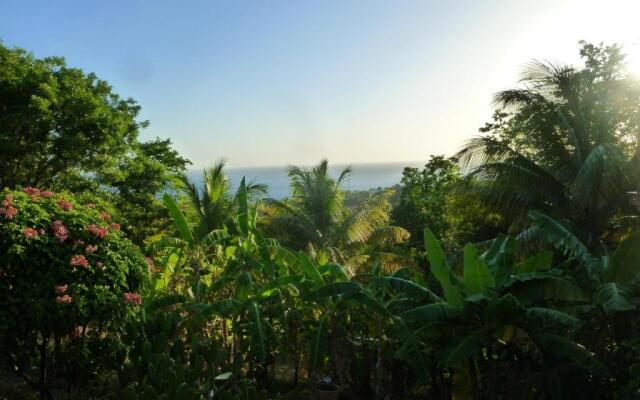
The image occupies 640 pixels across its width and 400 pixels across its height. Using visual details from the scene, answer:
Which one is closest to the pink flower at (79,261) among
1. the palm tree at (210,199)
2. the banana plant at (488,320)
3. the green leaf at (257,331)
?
the green leaf at (257,331)

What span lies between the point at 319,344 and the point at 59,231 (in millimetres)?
3564

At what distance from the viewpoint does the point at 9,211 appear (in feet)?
19.6

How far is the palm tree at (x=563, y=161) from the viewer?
10.8 meters

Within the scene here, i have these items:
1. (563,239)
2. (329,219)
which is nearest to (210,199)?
(329,219)

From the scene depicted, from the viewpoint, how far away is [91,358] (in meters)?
6.36

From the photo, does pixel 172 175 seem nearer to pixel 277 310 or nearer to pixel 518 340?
pixel 277 310

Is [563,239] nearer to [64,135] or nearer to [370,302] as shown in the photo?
[370,302]

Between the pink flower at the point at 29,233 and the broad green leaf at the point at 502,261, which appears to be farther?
the broad green leaf at the point at 502,261

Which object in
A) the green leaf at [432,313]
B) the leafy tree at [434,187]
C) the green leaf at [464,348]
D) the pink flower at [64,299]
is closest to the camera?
the pink flower at [64,299]

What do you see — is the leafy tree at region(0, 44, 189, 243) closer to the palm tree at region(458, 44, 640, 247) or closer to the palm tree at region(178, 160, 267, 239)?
Answer: the palm tree at region(178, 160, 267, 239)

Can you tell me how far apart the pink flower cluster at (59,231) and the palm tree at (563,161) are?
28.0 feet

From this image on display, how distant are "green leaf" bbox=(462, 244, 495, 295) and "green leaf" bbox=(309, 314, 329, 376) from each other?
6.55ft

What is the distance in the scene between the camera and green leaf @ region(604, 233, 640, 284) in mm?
6797

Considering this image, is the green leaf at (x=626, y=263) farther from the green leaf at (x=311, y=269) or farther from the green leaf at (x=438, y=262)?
the green leaf at (x=311, y=269)
